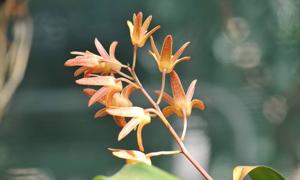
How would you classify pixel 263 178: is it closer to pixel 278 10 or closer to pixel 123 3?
pixel 123 3

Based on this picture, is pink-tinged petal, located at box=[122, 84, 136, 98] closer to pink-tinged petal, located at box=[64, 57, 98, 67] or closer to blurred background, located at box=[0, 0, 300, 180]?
pink-tinged petal, located at box=[64, 57, 98, 67]

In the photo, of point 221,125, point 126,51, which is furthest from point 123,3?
point 221,125

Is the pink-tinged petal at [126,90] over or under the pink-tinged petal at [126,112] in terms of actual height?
over

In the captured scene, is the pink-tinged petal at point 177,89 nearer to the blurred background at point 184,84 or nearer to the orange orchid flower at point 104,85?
the orange orchid flower at point 104,85

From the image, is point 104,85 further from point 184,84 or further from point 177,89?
point 184,84

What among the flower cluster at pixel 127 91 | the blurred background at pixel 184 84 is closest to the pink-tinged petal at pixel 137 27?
the flower cluster at pixel 127 91

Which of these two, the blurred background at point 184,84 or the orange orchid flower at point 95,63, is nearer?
the orange orchid flower at point 95,63
